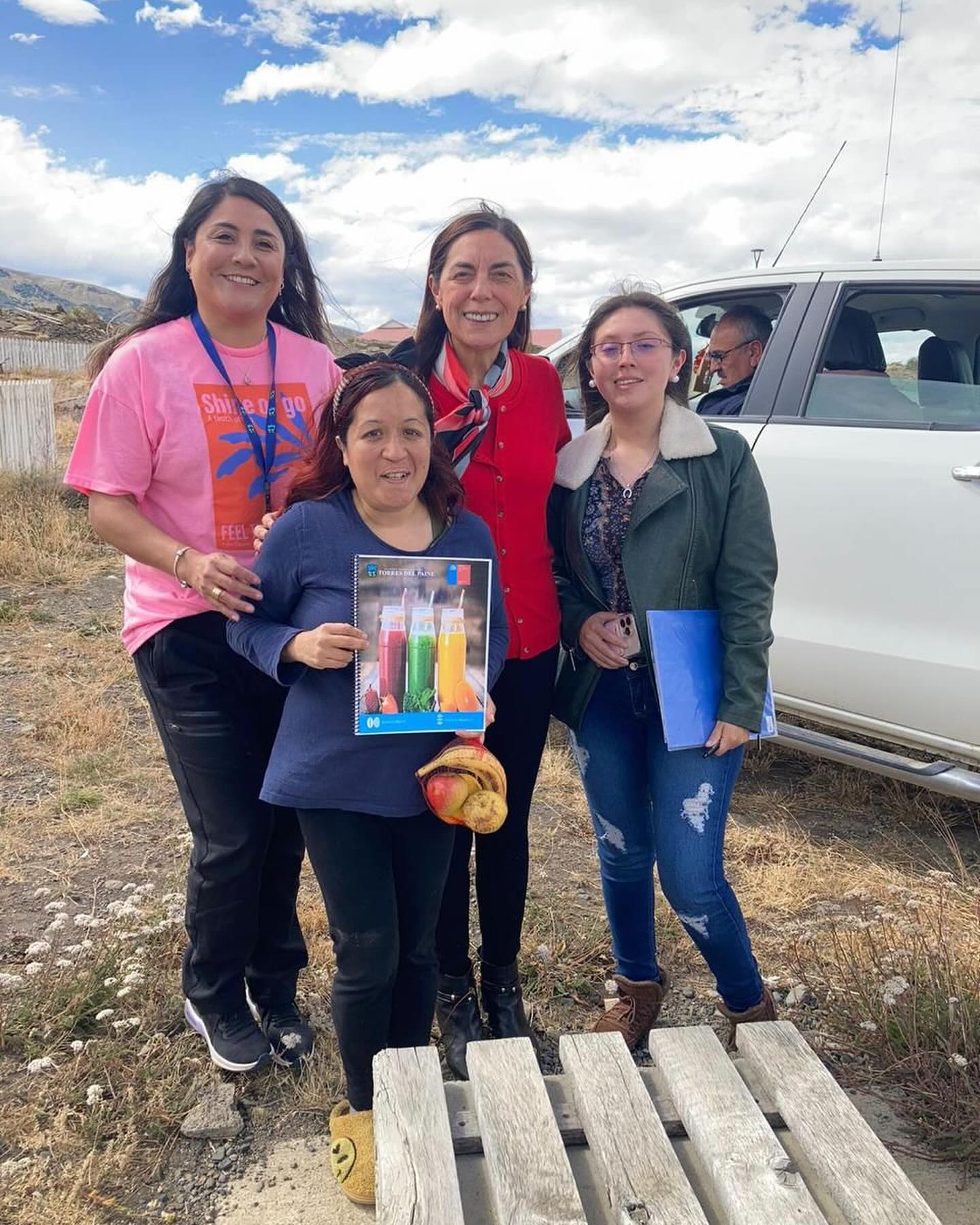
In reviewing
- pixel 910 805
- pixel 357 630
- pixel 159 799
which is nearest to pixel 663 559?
pixel 357 630

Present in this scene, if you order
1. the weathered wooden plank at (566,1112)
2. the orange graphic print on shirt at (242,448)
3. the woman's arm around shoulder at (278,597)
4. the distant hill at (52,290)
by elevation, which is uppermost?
the distant hill at (52,290)

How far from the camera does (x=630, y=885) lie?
8.17ft

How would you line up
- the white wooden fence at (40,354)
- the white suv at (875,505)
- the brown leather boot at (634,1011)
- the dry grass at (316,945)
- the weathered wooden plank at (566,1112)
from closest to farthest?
the weathered wooden plank at (566,1112)
the dry grass at (316,945)
the brown leather boot at (634,1011)
the white suv at (875,505)
the white wooden fence at (40,354)

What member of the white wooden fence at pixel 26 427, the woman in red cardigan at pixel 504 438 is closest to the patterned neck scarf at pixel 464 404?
the woman in red cardigan at pixel 504 438

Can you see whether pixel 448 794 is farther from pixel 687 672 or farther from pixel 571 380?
pixel 571 380

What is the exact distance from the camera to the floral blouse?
7.54ft

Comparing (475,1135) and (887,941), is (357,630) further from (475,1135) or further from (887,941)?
(887,941)

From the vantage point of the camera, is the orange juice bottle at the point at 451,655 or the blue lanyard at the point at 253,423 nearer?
the orange juice bottle at the point at 451,655

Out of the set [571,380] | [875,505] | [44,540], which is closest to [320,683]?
[875,505]

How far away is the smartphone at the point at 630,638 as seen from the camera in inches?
89.0

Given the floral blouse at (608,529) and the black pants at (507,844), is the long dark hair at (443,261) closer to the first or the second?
the floral blouse at (608,529)

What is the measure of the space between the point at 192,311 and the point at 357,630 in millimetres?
904

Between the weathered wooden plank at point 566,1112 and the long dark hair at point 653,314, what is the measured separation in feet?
4.74

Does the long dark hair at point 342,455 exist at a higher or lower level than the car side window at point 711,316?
lower
